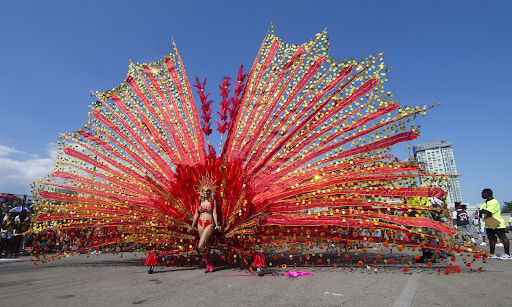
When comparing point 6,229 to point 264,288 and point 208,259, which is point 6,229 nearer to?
point 208,259

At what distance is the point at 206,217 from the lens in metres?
4.49

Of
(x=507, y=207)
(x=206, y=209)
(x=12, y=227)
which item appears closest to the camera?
(x=206, y=209)

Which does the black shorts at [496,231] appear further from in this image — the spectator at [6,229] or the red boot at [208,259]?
the spectator at [6,229]

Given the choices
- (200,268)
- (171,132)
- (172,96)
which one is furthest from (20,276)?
(172,96)

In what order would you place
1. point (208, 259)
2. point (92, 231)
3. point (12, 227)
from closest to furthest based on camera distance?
point (208, 259) → point (92, 231) → point (12, 227)

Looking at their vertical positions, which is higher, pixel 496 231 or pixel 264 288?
pixel 496 231

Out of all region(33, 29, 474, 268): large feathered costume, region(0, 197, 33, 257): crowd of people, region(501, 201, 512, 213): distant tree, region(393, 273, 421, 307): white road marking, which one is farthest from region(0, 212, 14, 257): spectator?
region(501, 201, 512, 213): distant tree

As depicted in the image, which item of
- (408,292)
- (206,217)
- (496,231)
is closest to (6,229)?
(206,217)

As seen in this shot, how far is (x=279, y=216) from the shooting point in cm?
434

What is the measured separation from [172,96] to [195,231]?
8.50ft

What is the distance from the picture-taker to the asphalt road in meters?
2.88

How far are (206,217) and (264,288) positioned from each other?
1.49m

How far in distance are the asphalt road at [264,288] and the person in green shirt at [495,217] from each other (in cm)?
184

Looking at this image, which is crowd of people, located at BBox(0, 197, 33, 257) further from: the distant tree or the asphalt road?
the distant tree
